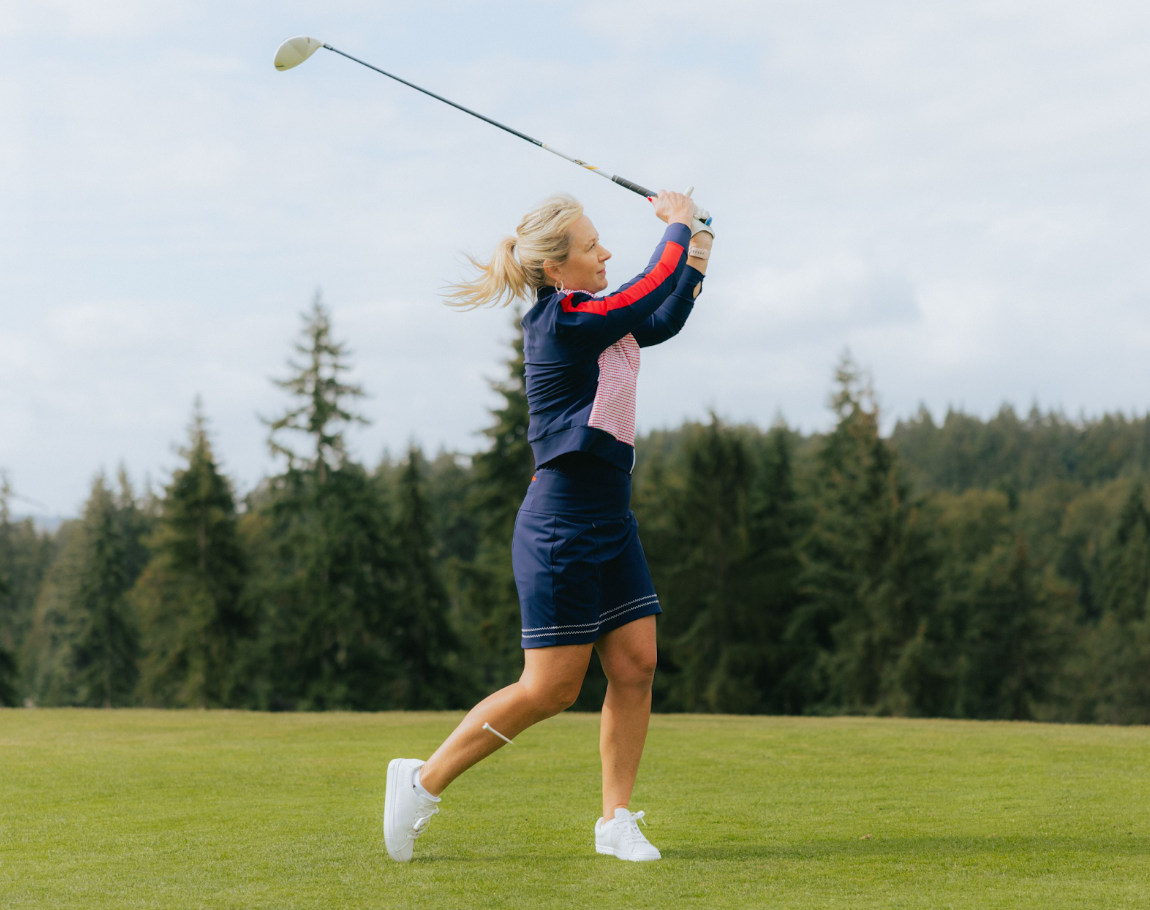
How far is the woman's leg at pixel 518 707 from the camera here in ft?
12.1

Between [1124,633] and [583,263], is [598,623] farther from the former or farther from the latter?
[1124,633]

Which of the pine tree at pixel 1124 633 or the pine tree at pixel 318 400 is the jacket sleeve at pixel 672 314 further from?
the pine tree at pixel 1124 633

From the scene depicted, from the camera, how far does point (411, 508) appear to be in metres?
39.2

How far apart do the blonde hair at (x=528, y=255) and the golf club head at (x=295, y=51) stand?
6.04ft

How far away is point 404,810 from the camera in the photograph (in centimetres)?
361

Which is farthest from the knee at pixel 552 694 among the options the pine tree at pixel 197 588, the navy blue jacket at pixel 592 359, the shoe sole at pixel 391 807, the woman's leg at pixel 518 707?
the pine tree at pixel 197 588

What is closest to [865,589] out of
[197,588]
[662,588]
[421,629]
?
[662,588]

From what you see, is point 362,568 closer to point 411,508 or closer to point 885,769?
point 411,508

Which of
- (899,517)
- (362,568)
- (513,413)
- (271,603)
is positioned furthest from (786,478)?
(271,603)

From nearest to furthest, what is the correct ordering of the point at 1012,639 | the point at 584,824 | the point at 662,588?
the point at 584,824, the point at 662,588, the point at 1012,639

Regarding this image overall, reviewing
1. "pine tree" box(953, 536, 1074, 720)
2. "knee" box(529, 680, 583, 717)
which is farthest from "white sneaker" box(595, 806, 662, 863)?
"pine tree" box(953, 536, 1074, 720)

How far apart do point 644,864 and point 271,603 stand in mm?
34543

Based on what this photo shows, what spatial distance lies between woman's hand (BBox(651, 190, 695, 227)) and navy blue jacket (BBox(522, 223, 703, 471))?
0.05m

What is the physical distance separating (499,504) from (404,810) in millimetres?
34006
